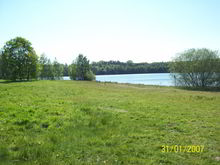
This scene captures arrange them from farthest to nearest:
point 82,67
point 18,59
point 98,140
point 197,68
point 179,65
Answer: point 82,67 → point 179,65 → point 18,59 → point 197,68 → point 98,140

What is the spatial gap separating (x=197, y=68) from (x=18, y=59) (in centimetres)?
4749

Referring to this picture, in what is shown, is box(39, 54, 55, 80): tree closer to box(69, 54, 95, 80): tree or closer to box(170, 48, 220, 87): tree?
box(69, 54, 95, 80): tree

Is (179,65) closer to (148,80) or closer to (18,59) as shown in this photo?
(148,80)

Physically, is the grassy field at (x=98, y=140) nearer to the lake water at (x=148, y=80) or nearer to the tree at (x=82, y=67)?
the lake water at (x=148, y=80)

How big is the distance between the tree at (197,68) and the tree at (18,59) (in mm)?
40447

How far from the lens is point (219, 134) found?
5.84 m

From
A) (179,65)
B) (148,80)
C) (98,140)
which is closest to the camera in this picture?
(98,140)

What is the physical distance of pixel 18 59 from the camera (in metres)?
40.7

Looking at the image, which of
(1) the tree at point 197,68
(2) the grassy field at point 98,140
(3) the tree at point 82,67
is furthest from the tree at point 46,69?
(2) the grassy field at point 98,140

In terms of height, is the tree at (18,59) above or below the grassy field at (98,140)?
above

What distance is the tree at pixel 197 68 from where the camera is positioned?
38.1m

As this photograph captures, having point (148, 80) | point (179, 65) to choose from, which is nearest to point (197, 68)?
point (179, 65)

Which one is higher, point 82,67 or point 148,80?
point 82,67

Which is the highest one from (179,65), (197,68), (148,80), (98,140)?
(179,65)
